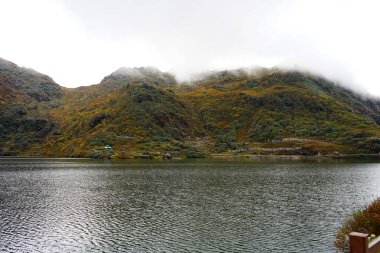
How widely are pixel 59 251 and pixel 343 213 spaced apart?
51.8 metres

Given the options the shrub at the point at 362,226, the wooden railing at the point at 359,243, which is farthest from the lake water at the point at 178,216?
the wooden railing at the point at 359,243

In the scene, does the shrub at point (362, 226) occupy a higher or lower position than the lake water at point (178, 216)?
higher

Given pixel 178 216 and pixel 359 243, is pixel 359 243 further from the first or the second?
pixel 178 216

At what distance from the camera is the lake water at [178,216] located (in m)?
48.9

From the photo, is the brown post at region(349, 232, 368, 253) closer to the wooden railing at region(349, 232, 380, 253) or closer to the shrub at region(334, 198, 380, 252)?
the wooden railing at region(349, 232, 380, 253)

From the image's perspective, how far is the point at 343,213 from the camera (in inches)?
2621

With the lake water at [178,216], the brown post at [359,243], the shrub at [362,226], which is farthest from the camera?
the lake water at [178,216]

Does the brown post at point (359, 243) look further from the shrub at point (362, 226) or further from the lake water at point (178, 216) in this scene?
Result: the lake water at point (178, 216)

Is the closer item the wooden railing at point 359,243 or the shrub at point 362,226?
the wooden railing at point 359,243

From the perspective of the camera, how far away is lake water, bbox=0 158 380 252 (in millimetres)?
48875

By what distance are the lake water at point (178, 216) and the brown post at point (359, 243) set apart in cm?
2318

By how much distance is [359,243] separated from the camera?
22.9 meters

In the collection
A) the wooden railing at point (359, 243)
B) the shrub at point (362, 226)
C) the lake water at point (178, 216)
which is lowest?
the lake water at point (178, 216)

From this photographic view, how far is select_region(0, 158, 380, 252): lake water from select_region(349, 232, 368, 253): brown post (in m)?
23.2
